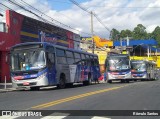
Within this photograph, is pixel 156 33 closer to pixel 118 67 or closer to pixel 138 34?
pixel 138 34

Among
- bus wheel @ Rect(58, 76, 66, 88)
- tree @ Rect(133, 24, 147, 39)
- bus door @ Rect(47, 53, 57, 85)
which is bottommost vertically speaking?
bus wheel @ Rect(58, 76, 66, 88)

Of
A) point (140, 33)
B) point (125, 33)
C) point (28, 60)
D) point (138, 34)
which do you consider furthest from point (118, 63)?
point (125, 33)

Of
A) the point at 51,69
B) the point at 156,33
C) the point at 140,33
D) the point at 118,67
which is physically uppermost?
the point at 156,33

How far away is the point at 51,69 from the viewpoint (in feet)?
78.2

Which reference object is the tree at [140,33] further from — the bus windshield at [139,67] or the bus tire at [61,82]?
the bus tire at [61,82]

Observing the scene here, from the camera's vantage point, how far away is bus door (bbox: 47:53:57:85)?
2347 cm

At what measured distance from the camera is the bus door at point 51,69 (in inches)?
924

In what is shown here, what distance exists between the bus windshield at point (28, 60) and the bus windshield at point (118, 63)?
Result: 1575cm

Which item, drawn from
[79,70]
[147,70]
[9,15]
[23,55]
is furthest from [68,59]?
[147,70]

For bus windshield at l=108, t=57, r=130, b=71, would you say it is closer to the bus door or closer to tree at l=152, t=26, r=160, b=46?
the bus door

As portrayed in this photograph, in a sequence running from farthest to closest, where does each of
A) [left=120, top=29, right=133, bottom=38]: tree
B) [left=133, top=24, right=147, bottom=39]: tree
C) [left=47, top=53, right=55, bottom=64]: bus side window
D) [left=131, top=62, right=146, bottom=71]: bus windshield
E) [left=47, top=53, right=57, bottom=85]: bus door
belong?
1. [left=120, top=29, right=133, bottom=38]: tree
2. [left=133, top=24, right=147, bottom=39]: tree
3. [left=131, top=62, right=146, bottom=71]: bus windshield
4. [left=47, top=53, right=55, bottom=64]: bus side window
5. [left=47, top=53, right=57, bottom=85]: bus door

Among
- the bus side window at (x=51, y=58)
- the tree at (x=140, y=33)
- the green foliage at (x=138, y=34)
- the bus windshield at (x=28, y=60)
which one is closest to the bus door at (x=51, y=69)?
the bus side window at (x=51, y=58)

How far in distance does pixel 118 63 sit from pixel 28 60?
16.2 metres

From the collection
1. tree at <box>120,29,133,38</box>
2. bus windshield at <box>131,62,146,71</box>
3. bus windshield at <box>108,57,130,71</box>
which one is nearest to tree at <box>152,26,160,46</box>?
tree at <box>120,29,133,38</box>
